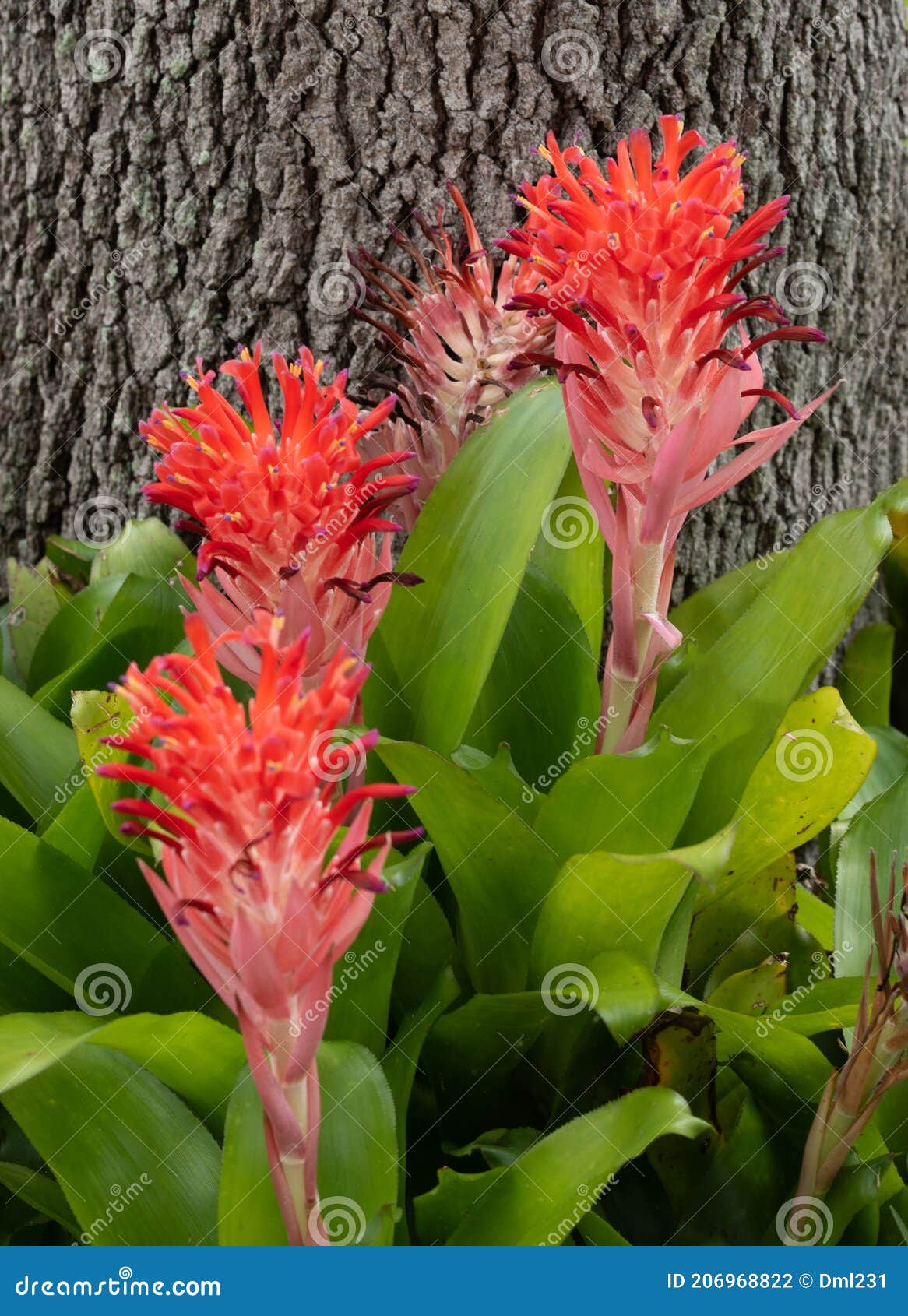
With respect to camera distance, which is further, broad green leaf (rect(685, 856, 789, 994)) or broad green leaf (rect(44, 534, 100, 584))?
broad green leaf (rect(44, 534, 100, 584))

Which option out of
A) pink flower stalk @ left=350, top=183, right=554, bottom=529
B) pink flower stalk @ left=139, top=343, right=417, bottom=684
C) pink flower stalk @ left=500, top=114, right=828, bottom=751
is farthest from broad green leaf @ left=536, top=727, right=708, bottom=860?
pink flower stalk @ left=350, top=183, right=554, bottom=529

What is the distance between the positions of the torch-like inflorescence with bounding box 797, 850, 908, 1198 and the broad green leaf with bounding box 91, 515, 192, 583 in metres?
1.04

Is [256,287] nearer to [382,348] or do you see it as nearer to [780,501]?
[382,348]

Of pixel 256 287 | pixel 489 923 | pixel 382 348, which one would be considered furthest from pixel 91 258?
pixel 489 923

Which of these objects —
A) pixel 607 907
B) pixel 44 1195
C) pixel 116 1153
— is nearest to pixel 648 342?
pixel 607 907

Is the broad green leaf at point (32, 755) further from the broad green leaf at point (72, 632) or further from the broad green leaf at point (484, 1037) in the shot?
the broad green leaf at point (484, 1037)

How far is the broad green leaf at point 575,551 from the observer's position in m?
1.38

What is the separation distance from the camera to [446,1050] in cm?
106

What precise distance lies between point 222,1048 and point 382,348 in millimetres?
1119

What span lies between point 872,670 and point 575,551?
0.71 m

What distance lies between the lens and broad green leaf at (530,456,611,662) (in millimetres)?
1380

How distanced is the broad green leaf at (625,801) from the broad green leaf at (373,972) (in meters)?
0.14

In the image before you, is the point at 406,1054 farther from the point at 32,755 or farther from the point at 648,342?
the point at 648,342

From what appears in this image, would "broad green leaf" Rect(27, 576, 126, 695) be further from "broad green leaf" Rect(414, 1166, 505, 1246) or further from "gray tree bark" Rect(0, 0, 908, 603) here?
"broad green leaf" Rect(414, 1166, 505, 1246)
